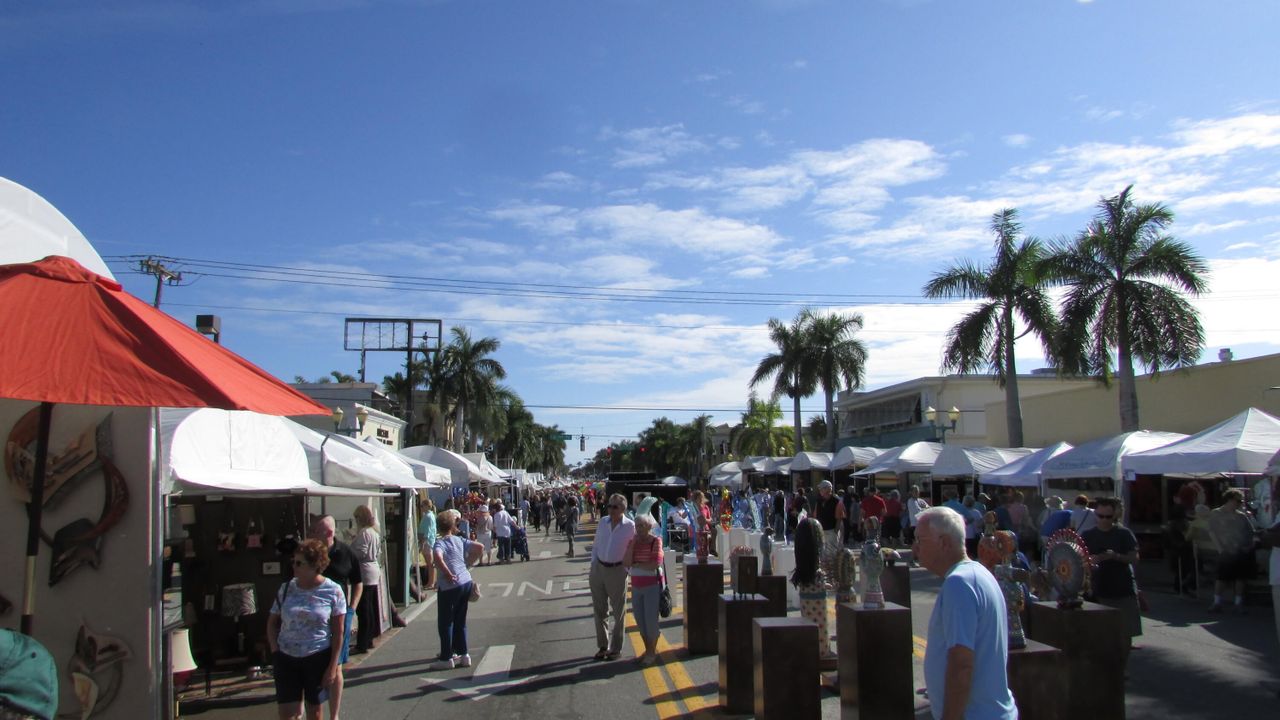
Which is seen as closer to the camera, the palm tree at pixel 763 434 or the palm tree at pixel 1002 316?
the palm tree at pixel 1002 316

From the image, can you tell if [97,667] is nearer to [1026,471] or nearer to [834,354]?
[1026,471]

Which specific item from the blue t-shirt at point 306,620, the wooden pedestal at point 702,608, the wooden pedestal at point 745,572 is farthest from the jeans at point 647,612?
the blue t-shirt at point 306,620

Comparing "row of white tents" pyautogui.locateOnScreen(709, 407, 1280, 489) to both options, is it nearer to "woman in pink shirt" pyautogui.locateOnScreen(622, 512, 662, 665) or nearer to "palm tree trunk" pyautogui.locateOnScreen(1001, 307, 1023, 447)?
"palm tree trunk" pyautogui.locateOnScreen(1001, 307, 1023, 447)

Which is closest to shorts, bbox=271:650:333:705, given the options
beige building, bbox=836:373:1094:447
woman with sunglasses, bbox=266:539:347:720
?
woman with sunglasses, bbox=266:539:347:720

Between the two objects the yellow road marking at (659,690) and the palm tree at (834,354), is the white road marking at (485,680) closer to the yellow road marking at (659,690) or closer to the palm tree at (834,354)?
the yellow road marking at (659,690)

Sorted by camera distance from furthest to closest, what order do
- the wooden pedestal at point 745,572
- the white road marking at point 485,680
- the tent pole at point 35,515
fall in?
the wooden pedestal at point 745,572 < the white road marking at point 485,680 < the tent pole at point 35,515

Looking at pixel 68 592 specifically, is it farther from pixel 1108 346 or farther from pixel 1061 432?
pixel 1061 432

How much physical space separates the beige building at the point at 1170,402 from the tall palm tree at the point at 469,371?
28.5 m

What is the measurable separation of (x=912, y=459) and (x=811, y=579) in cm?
1842

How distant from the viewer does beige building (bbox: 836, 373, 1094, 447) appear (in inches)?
1626

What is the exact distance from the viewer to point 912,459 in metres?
26.2

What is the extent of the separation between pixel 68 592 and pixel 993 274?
28.8 m

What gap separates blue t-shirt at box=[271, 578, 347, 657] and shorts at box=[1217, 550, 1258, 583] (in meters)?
12.1

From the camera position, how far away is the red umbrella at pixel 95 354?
→ 3869mm
